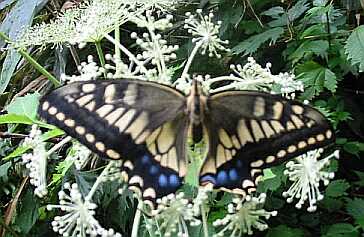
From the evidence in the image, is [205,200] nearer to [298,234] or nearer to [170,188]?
[170,188]

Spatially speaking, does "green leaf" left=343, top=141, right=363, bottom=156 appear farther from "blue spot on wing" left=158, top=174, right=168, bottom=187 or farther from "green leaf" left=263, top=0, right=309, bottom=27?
"blue spot on wing" left=158, top=174, right=168, bottom=187

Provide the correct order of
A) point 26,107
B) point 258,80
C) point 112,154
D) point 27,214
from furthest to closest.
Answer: point 27,214 → point 26,107 → point 258,80 → point 112,154

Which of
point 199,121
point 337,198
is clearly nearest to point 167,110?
point 199,121

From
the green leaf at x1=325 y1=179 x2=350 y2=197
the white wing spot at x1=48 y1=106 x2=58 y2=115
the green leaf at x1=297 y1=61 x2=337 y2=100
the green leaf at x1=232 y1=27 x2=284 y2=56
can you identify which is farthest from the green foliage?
the white wing spot at x1=48 y1=106 x2=58 y2=115

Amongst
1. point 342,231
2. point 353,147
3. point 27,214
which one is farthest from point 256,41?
point 27,214

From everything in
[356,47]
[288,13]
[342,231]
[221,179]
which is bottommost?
[342,231]

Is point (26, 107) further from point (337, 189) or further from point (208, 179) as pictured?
point (337, 189)

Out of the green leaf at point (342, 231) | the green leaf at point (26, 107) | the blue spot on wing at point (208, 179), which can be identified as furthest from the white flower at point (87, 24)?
the green leaf at point (342, 231)
